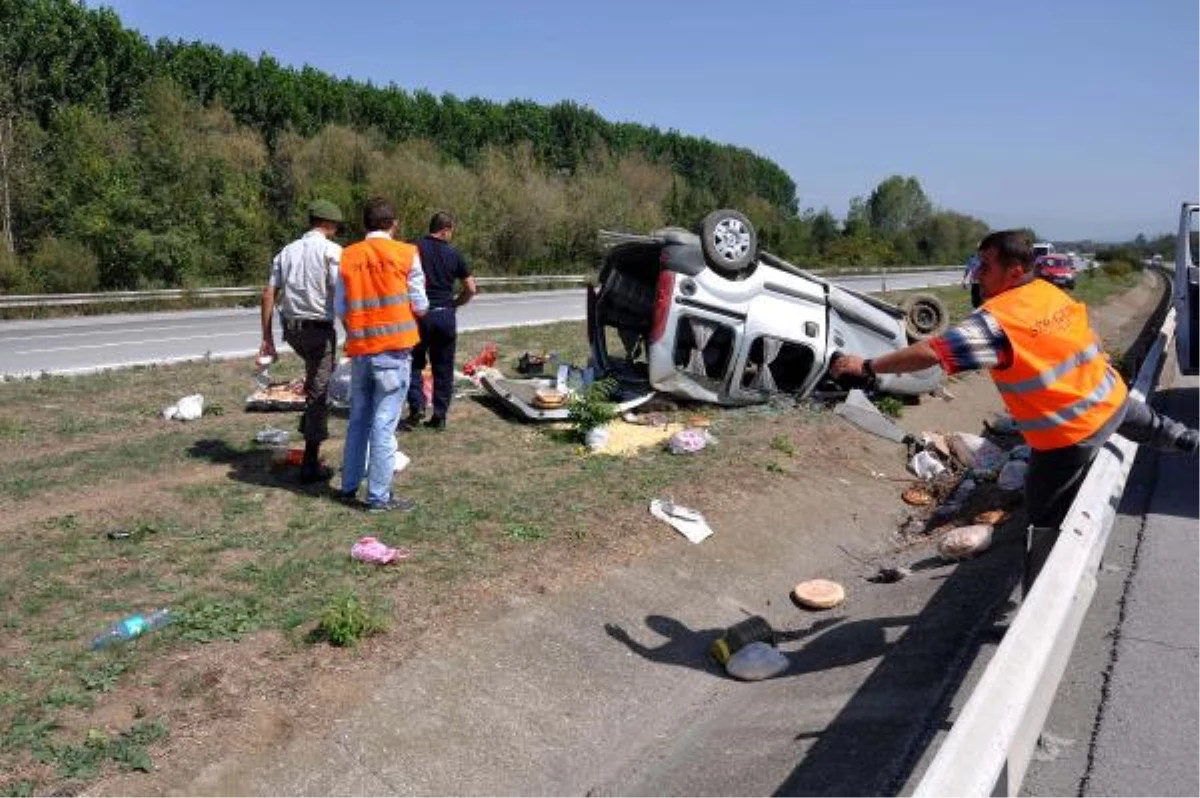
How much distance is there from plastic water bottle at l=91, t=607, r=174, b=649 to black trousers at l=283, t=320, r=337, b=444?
7.54 feet

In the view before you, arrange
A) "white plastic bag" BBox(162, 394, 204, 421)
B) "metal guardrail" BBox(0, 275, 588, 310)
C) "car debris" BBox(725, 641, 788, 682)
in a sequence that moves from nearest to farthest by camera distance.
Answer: "car debris" BBox(725, 641, 788, 682) → "white plastic bag" BBox(162, 394, 204, 421) → "metal guardrail" BBox(0, 275, 588, 310)

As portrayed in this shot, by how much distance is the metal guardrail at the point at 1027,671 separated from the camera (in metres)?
2.50

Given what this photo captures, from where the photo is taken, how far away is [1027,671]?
3.02m

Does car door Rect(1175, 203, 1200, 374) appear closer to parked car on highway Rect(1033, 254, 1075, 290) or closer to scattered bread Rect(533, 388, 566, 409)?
scattered bread Rect(533, 388, 566, 409)

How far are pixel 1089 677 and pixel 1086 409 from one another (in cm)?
112

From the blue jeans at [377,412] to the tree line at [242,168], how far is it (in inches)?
873

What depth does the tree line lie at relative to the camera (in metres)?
27.7

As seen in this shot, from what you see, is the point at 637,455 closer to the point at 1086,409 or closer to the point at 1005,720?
the point at 1086,409

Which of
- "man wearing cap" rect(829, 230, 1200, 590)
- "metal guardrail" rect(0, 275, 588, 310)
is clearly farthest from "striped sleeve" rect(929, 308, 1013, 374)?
"metal guardrail" rect(0, 275, 588, 310)

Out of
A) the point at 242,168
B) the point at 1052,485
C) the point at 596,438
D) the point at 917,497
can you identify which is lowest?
the point at 917,497

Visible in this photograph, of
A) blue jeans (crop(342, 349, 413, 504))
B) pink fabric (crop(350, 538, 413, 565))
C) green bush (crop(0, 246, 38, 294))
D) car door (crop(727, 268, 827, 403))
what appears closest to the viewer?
pink fabric (crop(350, 538, 413, 565))

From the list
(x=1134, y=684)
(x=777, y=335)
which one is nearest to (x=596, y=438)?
(x=777, y=335)

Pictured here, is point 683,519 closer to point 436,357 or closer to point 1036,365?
point 436,357

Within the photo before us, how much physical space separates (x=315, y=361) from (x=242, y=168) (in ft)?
101
